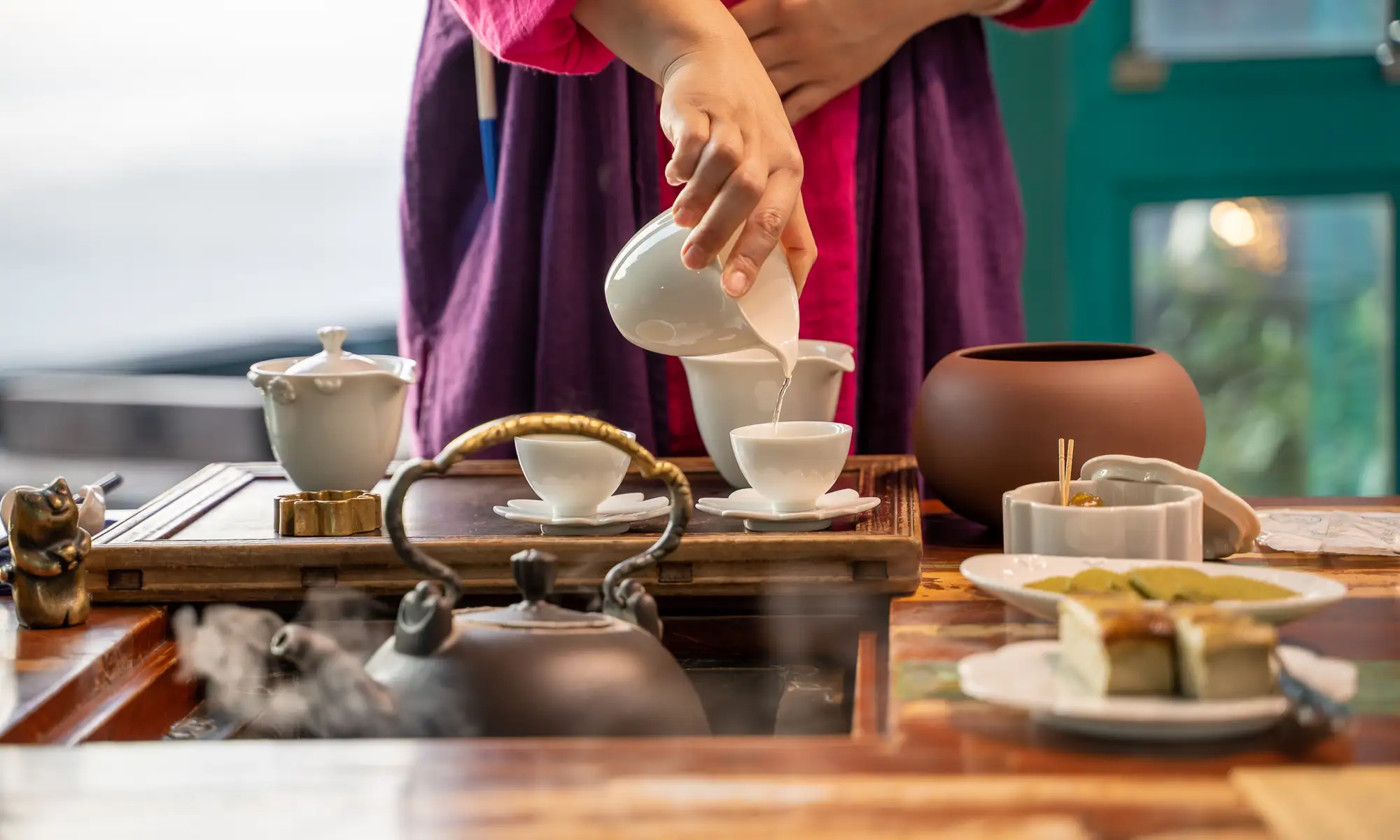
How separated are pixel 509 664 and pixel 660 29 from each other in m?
0.63

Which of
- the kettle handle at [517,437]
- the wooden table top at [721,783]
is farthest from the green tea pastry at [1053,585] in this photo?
the kettle handle at [517,437]

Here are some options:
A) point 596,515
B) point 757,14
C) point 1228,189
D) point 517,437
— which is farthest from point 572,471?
point 1228,189

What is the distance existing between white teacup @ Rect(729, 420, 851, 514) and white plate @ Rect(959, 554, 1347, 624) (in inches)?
8.6

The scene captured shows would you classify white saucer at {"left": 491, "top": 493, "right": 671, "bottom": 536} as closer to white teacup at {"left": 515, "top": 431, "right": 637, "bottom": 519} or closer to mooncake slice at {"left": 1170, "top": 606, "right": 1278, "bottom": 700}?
white teacup at {"left": 515, "top": 431, "right": 637, "bottom": 519}

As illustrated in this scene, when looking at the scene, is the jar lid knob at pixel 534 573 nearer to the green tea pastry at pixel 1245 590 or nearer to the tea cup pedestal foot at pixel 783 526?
the tea cup pedestal foot at pixel 783 526

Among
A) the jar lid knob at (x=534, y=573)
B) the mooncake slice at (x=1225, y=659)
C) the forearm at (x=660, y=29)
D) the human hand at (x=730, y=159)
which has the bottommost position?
the mooncake slice at (x=1225, y=659)

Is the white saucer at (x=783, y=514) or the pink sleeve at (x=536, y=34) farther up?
the pink sleeve at (x=536, y=34)

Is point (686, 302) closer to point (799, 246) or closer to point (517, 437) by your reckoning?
point (799, 246)

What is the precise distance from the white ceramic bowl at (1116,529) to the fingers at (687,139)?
362mm

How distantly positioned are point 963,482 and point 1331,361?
1898 millimetres

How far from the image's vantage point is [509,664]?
2.55 ft

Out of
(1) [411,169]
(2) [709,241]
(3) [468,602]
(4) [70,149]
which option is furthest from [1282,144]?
(4) [70,149]

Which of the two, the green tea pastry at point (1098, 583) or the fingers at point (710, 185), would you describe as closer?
the green tea pastry at point (1098, 583)

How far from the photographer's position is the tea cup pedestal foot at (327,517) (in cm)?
110
